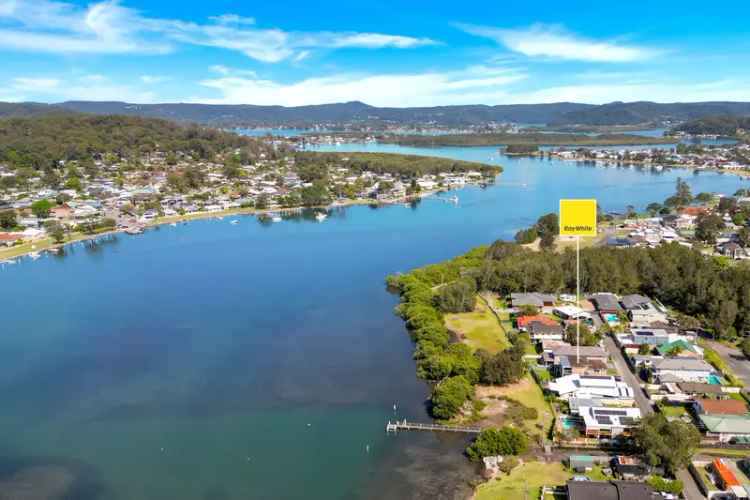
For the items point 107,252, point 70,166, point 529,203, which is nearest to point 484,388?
point 107,252

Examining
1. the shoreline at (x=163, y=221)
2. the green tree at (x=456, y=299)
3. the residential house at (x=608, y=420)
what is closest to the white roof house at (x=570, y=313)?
the green tree at (x=456, y=299)

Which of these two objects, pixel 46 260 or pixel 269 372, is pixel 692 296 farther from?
pixel 46 260

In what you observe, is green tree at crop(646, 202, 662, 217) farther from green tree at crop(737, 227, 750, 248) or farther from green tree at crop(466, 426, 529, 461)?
green tree at crop(466, 426, 529, 461)

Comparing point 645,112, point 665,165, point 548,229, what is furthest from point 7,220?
point 645,112

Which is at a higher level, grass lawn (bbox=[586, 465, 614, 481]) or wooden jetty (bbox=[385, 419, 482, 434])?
grass lawn (bbox=[586, 465, 614, 481])

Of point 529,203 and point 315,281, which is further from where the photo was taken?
point 529,203

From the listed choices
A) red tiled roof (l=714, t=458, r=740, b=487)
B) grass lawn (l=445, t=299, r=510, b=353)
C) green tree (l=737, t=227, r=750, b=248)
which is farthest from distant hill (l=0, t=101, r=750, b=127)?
red tiled roof (l=714, t=458, r=740, b=487)
